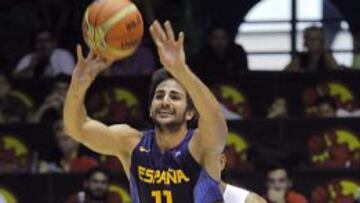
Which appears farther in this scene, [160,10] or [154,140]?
[160,10]

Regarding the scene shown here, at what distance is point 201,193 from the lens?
5641 mm

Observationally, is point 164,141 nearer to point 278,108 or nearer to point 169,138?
point 169,138

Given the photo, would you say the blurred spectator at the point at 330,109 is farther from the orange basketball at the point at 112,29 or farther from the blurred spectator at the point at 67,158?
the orange basketball at the point at 112,29

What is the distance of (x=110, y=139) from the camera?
5.84 meters

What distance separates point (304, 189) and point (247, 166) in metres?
0.50

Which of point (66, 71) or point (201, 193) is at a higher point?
point (201, 193)

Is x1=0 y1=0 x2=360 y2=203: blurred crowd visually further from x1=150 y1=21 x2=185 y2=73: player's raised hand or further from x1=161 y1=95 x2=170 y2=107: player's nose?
x1=150 y1=21 x2=185 y2=73: player's raised hand

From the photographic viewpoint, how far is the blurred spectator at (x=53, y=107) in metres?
9.56

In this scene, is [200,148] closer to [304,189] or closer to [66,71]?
[304,189]

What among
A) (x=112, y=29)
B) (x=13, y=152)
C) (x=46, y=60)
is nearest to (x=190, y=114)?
(x=112, y=29)

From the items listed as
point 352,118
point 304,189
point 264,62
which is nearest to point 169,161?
point 304,189

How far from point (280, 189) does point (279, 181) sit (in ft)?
0.19

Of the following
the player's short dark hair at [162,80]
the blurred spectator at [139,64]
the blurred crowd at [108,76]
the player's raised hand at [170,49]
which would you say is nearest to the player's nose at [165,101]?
the player's short dark hair at [162,80]

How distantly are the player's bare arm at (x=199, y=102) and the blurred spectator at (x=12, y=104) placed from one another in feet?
13.9
